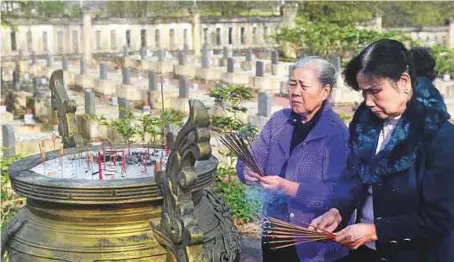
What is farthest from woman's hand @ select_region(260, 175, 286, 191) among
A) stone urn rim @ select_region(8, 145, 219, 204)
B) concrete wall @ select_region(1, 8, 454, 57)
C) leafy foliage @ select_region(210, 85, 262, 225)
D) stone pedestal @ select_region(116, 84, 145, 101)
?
concrete wall @ select_region(1, 8, 454, 57)

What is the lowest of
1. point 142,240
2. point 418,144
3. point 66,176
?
point 142,240

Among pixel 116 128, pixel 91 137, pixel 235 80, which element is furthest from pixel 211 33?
pixel 116 128

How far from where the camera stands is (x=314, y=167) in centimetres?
306

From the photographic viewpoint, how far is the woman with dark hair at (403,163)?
240 cm

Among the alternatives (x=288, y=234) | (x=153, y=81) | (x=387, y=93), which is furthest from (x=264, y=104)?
(x=387, y=93)

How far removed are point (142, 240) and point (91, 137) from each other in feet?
27.9

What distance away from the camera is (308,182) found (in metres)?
3.05

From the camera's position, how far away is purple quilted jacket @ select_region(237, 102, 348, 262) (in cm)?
301

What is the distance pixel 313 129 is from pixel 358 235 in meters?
0.69

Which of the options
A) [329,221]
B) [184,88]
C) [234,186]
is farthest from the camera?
[184,88]

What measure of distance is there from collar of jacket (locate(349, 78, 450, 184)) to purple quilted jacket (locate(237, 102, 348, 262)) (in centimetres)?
37

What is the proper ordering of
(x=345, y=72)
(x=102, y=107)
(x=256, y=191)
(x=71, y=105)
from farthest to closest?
(x=102, y=107) → (x=71, y=105) → (x=256, y=191) → (x=345, y=72)

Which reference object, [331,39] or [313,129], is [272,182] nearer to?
[313,129]

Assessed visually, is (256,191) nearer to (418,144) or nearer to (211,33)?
(418,144)
